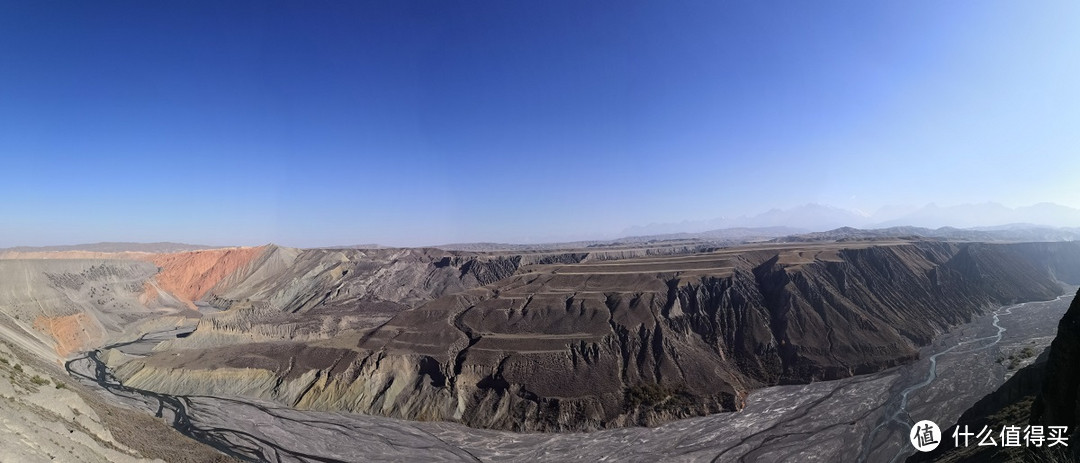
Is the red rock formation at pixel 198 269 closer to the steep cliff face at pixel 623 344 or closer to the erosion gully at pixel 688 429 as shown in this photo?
the steep cliff face at pixel 623 344

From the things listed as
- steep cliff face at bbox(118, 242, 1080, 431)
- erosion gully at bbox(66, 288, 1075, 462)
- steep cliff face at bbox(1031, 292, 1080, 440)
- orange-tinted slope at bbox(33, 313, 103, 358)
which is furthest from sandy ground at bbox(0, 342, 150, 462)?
orange-tinted slope at bbox(33, 313, 103, 358)

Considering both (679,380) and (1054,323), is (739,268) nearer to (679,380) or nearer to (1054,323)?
(679,380)

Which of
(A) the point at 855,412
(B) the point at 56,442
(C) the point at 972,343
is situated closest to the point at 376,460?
(B) the point at 56,442

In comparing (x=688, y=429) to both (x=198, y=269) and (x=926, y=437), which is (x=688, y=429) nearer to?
(x=926, y=437)

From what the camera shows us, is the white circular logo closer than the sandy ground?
No

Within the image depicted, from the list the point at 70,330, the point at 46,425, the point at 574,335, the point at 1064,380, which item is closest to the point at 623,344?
the point at 574,335

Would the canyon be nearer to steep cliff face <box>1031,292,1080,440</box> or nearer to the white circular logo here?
the white circular logo
